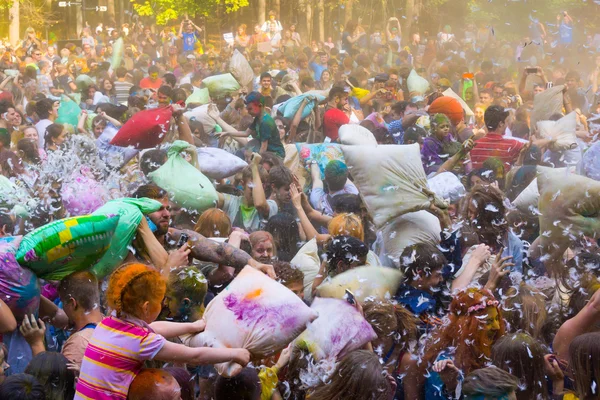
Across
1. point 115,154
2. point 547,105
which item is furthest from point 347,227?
point 547,105

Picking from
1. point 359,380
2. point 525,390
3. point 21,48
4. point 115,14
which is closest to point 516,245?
point 525,390

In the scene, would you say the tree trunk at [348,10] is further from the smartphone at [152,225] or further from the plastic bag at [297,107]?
the smartphone at [152,225]

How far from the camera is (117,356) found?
8.29 ft

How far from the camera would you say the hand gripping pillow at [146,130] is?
17.8 ft

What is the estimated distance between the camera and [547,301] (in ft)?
11.8

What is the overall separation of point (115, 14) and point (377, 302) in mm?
20279

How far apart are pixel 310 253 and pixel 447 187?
46.1 inches

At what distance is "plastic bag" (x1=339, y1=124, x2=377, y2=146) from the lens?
5973 mm

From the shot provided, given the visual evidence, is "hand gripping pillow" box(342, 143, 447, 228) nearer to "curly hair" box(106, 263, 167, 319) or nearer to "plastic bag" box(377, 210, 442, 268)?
"plastic bag" box(377, 210, 442, 268)

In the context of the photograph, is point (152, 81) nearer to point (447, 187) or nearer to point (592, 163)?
point (447, 187)

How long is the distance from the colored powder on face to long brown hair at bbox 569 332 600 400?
1041 mm

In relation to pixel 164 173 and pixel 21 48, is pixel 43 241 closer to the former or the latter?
pixel 164 173

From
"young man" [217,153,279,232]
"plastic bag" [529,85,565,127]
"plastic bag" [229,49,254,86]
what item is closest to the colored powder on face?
"young man" [217,153,279,232]

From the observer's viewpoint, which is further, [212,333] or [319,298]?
[319,298]
